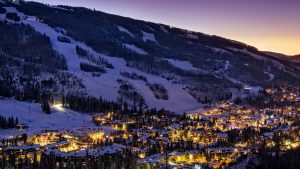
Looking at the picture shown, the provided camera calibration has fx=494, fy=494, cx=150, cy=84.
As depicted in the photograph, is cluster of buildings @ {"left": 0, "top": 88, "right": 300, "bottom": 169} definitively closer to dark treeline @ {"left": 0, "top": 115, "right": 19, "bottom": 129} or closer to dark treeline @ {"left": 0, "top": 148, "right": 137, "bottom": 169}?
dark treeline @ {"left": 0, "top": 148, "right": 137, "bottom": 169}

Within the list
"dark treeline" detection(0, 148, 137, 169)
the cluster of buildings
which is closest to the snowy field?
the cluster of buildings

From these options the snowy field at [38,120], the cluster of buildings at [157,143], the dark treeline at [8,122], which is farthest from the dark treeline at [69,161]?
the snowy field at [38,120]

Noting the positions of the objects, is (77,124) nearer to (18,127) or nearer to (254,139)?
(18,127)

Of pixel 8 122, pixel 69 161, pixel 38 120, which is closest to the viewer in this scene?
pixel 69 161

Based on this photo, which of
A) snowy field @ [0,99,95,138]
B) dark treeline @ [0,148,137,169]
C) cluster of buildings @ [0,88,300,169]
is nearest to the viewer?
dark treeline @ [0,148,137,169]

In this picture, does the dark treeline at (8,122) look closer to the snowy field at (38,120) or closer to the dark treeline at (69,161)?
the snowy field at (38,120)

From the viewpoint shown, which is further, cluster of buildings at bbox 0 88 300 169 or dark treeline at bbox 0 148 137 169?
cluster of buildings at bbox 0 88 300 169

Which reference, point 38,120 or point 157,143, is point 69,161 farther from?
point 38,120

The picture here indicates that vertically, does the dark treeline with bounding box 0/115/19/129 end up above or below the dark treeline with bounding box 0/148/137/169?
above

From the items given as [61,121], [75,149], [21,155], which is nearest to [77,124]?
[61,121]

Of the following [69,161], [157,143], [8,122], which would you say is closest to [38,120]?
[8,122]

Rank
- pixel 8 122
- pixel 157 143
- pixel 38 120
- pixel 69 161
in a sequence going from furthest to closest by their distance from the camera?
pixel 38 120 < pixel 8 122 < pixel 157 143 < pixel 69 161
